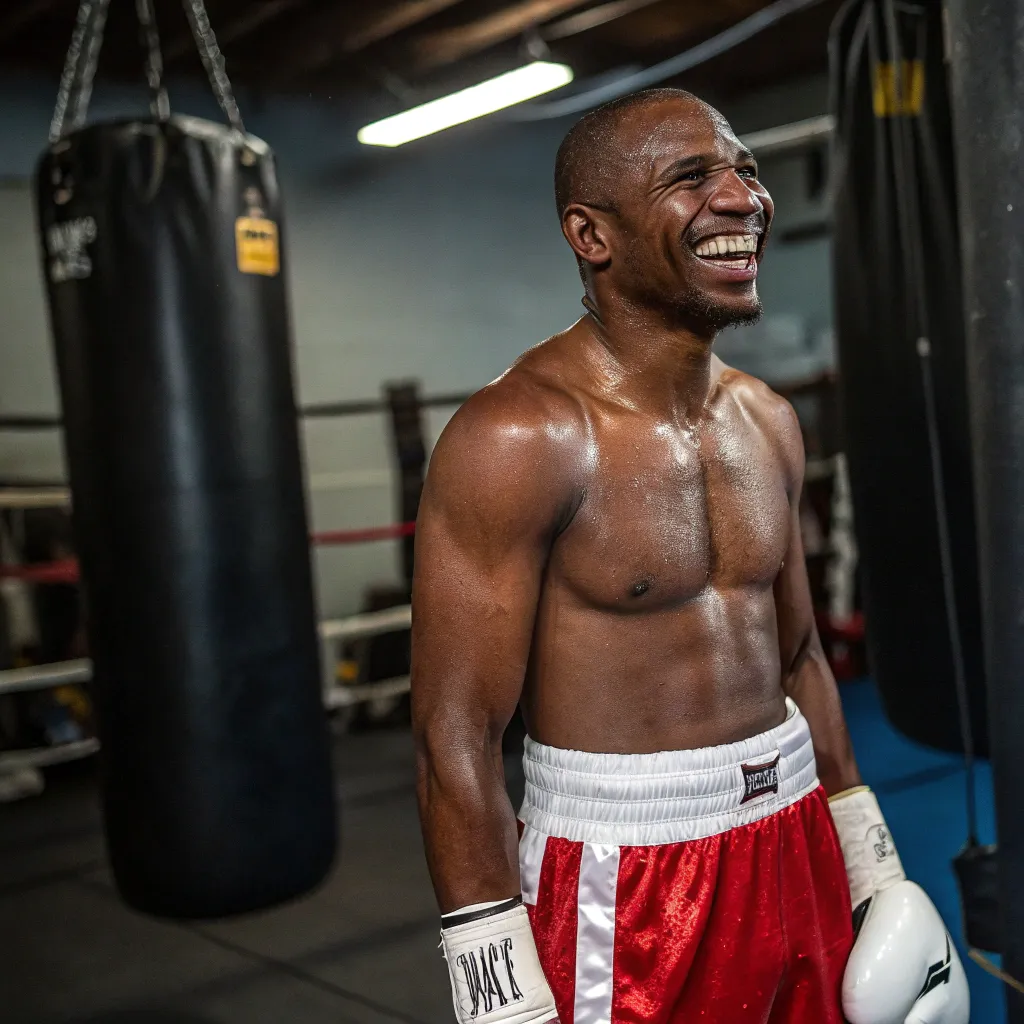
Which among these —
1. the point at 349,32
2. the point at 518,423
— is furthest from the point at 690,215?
the point at 349,32

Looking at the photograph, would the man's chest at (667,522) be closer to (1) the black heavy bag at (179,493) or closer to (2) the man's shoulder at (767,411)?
(2) the man's shoulder at (767,411)

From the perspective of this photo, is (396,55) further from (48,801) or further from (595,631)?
(595,631)

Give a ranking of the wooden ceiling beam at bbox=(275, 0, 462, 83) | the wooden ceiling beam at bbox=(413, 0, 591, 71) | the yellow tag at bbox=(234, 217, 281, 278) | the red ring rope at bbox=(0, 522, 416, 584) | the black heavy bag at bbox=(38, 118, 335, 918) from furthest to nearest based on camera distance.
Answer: the wooden ceiling beam at bbox=(413, 0, 591, 71), the wooden ceiling beam at bbox=(275, 0, 462, 83), the red ring rope at bbox=(0, 522, 416, 584), the yellow tag at bbox=(234, 217, 281, 278), the black heavy bag at bbox=(38, 118, 335, 918)

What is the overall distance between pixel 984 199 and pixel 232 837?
1.90 metres

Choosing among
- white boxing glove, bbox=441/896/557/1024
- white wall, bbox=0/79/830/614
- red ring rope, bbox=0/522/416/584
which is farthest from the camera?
white wall, bbox=0/79/830/614

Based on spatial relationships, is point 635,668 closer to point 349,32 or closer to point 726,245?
point 726,245

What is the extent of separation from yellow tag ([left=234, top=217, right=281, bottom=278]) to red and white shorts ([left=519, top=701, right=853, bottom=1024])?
1560mm

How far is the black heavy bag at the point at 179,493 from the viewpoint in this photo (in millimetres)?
2311

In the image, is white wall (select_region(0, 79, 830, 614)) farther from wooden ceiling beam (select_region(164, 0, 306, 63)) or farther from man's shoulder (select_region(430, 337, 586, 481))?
man's shoulder (select_region(430, 337, 586, 481))

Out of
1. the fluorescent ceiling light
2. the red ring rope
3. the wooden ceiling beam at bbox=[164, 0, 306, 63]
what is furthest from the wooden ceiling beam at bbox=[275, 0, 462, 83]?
the red ring rope

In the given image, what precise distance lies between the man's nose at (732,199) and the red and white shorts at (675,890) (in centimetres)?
52

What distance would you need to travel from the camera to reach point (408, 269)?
636cm

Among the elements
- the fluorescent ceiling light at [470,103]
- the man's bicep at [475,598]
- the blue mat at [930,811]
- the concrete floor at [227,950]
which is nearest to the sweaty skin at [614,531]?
the man's bicep at [475,598]

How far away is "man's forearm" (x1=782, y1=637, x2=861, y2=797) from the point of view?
52.9 inches
